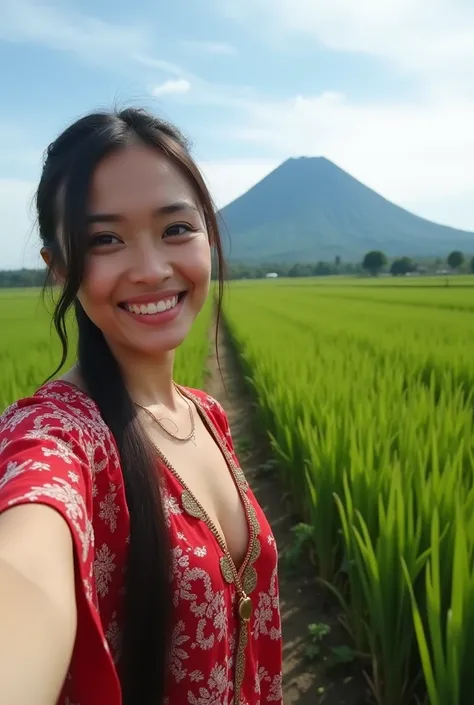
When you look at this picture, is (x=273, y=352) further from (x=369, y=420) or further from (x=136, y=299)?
(x=136, y=299)

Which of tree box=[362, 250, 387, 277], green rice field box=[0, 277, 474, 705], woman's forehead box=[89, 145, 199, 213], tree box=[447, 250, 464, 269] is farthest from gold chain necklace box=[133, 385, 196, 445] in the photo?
tree box=[362, 250, 387, 277]

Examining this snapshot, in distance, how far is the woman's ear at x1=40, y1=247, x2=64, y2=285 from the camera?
36.1 inches

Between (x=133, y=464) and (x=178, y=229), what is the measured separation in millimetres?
371

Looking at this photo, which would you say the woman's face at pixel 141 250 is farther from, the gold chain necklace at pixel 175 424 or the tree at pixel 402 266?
the tree at pixel 402 266

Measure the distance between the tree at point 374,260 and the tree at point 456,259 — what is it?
7.45 meters

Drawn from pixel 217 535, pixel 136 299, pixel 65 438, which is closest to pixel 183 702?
pixel 217 535

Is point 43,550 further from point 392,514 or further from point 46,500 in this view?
point 392,514

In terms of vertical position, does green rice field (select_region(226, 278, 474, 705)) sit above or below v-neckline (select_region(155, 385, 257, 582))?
below

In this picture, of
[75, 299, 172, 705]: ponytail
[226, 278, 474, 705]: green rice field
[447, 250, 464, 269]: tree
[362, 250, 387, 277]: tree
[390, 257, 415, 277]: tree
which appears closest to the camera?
[75, 299, 172, 705]: ponytail

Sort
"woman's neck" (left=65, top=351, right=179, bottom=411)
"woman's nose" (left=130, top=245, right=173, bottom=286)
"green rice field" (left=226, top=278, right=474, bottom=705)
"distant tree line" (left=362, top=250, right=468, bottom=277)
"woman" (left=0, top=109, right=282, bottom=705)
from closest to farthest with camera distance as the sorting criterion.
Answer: "woman" (left=0, top=109, right=282, bottom=705)
"woman's nose" (left=130, top=245, right=173, bottom=286)
"woman's neck" (left=65, top=351, right=179, bottom=411)
"green rice field" (left=226, top=278, right=474, bottom=705)
"distant tree line" (left=362, top=250, right=468, bottom=277)

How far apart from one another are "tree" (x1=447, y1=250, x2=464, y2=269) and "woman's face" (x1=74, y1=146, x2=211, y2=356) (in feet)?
208

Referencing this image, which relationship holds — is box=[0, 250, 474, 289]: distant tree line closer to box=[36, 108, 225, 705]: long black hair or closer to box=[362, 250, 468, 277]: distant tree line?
box=[362, 250, 468, 277]: distant tree line

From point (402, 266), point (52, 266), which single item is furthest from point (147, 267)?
point (402, 266)

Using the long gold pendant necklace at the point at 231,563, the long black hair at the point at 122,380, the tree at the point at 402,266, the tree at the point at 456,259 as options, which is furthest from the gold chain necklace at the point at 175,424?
the tree at the point at 402,266
